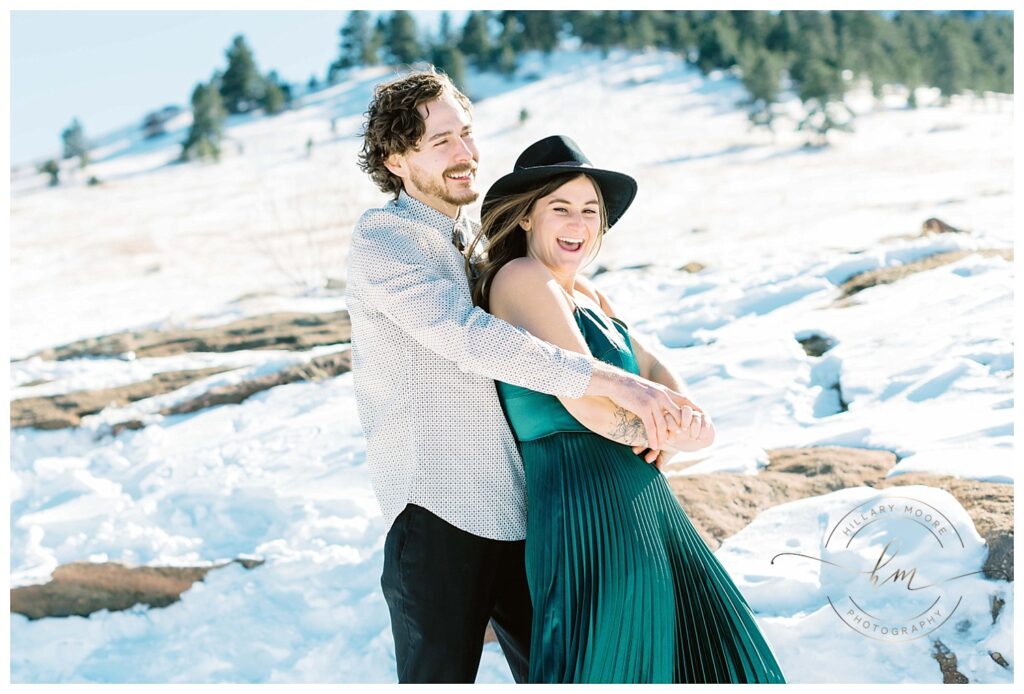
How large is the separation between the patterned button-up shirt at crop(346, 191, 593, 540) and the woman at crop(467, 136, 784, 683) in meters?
0.08

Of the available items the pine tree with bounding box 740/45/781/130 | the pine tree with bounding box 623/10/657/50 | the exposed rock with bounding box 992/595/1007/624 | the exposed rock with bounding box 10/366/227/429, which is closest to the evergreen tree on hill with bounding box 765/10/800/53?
the pine tree with bounding box 623/10/657/50

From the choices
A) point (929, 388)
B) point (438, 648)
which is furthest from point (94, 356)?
point (438, 648)

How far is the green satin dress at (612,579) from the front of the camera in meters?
2.09

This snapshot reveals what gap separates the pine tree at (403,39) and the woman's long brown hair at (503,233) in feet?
157

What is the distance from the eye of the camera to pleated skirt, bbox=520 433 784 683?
2.09 metres

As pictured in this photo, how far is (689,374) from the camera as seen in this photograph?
20.1 feet

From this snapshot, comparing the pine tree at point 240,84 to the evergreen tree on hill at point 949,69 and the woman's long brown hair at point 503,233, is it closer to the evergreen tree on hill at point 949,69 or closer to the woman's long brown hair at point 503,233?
the evergreen tree on hill at point 949,69

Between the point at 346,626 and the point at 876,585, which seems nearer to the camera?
the point at 876,585

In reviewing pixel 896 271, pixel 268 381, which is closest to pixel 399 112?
pixel 268 381

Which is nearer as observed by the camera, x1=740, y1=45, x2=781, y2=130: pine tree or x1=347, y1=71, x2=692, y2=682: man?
x1=347, y1=71, x2=692, y2=682: man

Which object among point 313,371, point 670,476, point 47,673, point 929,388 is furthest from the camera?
point 313,371

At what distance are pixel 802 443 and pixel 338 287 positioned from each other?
9.64 metres

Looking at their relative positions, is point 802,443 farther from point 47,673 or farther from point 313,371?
point 313,371

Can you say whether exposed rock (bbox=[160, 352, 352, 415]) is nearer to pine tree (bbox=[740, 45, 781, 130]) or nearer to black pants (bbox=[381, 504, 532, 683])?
black pants (bbox=[381, 504, 532, 683])
